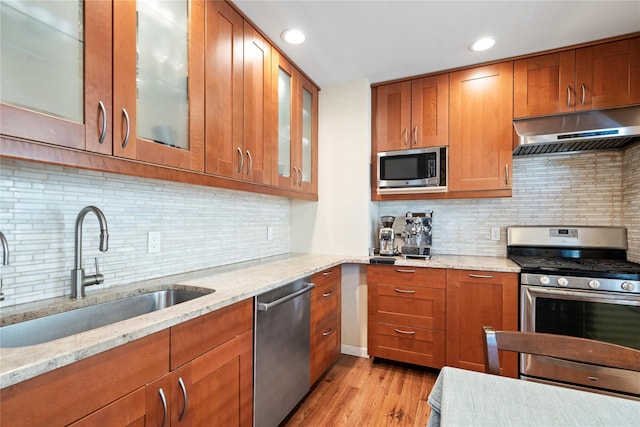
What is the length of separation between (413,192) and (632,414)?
6.56 ft

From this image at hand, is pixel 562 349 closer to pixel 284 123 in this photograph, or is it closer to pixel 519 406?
pixel 519 406

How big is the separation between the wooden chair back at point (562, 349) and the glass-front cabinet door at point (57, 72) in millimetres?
1499

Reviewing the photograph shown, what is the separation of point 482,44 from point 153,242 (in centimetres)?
248

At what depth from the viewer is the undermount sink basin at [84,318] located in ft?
3.14

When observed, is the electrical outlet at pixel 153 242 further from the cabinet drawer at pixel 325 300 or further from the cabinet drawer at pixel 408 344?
the cabinet drawer at pixel 408 344

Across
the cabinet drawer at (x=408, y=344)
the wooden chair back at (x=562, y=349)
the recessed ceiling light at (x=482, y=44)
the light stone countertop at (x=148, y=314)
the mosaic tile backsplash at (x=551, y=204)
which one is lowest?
the cabinet drawer at (x=408, y=344)

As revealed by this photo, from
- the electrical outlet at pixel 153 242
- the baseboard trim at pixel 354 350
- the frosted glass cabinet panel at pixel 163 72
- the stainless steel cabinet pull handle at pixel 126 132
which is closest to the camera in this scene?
the stainless steel cabinet pull handle at pixel 126 132

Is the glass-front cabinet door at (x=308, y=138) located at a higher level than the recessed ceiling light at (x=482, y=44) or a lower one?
lower

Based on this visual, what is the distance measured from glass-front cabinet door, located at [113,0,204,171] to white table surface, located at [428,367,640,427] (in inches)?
52.1

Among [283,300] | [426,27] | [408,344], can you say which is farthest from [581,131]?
[283,300]

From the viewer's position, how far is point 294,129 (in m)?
2.35

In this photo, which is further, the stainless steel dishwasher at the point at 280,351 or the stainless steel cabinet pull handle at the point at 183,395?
the stainless steel dishwasher at the point at 280,351

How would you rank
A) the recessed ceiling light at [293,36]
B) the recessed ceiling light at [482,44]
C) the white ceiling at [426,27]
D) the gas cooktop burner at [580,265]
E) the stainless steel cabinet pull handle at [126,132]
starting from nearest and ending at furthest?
1. the stainless steel cabinet pull handle at [126,132]
2. the white ceiling at [426,27]
3. the gas cooktop burner at [580,265]
4. the recessed ceiling light at [293,36]
5. the recessed ceiling light at [482,44]

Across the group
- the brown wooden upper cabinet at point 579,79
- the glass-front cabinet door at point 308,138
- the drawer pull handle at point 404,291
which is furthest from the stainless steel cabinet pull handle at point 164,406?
the brown wooden upper cabinet at point 579,79
